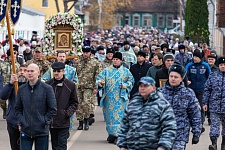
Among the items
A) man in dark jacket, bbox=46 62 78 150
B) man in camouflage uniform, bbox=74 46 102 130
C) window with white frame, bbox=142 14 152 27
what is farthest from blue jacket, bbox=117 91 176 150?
window with white frame, bbox=142 14 152 27

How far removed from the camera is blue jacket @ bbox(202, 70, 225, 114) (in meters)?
13.9

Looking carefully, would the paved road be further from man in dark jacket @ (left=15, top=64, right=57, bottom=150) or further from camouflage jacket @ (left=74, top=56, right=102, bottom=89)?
man in dark jacket @ (left=15, top=64, right=57, bottom=150)

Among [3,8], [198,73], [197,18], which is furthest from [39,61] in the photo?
[197,18]

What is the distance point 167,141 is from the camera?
8.60 meters

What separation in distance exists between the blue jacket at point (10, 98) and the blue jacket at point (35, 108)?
0.88 meters

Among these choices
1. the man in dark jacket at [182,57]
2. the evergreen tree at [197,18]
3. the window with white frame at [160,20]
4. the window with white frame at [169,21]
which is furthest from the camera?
the window with white frame at [160,20]

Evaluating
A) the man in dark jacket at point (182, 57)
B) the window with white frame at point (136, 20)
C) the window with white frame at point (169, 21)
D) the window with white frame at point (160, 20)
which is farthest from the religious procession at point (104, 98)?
the window with white frame at point (136, 20)

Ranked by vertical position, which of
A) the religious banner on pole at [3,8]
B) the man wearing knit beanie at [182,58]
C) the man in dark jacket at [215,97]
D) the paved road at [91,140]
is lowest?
the paved road at [91,140]

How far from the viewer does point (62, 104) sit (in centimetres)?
1200

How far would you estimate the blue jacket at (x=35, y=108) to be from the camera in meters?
10.3

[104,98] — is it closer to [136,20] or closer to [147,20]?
[147,20]

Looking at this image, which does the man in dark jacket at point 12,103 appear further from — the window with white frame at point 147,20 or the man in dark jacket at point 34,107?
the window with white frame at point 147,20

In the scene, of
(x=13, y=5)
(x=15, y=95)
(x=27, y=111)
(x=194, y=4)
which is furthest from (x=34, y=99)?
(x=194, y=4)

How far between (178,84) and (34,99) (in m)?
1.86
